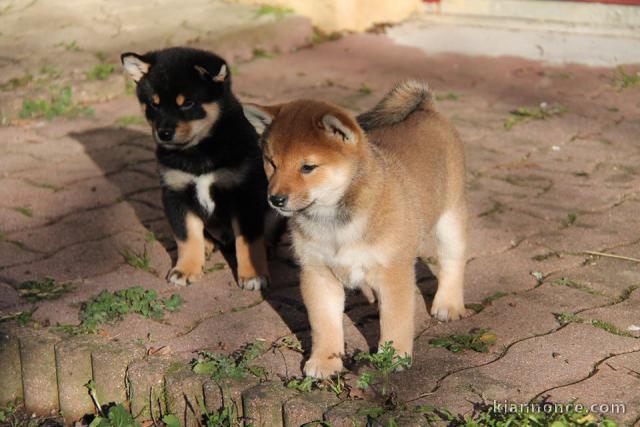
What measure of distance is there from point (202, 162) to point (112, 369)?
1227 mm

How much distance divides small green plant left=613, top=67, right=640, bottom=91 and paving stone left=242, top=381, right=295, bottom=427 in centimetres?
458

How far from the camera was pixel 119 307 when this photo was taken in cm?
393

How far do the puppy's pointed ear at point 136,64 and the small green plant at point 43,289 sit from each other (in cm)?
109

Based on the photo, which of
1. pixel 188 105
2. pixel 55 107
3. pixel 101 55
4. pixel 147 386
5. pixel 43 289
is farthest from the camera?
pixel 101 55

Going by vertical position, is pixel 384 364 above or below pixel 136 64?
below

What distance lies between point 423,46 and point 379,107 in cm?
412

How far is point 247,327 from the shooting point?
151 inches

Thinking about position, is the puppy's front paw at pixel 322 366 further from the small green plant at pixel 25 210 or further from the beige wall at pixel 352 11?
the beige wall at pixel 352 11

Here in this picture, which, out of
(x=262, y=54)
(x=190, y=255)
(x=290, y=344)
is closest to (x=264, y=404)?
(x=290, y=344)

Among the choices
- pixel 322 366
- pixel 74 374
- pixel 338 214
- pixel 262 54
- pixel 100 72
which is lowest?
pixel 262 54

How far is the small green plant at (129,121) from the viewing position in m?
6.55

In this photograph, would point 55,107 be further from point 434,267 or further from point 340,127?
point 340,127

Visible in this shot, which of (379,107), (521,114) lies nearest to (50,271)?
(379,107)

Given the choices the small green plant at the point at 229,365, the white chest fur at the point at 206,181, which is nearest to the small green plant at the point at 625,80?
the white chest fur at the point at 206,181
